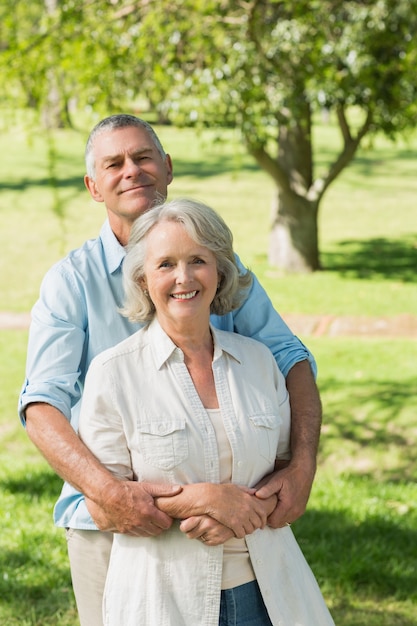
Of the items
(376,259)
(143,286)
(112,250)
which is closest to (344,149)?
(376,259)

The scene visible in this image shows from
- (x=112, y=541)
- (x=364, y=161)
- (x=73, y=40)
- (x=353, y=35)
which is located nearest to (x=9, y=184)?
(x=364, y=161)

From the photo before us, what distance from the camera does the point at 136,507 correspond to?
92.4 inches

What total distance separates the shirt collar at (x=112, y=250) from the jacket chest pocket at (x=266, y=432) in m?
0.61

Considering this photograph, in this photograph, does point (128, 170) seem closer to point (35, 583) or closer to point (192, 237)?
point (192, 237)

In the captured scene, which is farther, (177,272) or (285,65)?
(285,65)

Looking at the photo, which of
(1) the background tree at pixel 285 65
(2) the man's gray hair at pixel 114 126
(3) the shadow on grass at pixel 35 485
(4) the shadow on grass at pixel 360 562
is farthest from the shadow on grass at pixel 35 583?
(1) the background tree at pixel 285 65

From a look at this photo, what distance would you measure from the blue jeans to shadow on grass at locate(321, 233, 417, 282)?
11.4 meters

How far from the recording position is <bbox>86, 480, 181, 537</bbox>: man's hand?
7.70ft

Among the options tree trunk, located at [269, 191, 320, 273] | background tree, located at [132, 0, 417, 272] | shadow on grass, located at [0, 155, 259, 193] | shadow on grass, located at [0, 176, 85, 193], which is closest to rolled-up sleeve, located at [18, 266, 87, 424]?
background tree, located at [132, 0, 417, 272]

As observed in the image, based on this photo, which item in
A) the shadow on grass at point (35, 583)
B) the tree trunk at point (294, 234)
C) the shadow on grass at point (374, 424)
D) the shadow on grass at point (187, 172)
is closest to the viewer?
the shadow on grass at point (35, 583)

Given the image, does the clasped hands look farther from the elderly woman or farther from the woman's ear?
the woman's ear

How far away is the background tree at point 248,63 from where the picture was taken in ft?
28.5

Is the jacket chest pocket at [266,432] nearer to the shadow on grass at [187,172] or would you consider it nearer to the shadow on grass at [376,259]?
the shadow on grass at [376,259]

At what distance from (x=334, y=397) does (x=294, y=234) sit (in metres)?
5.81
